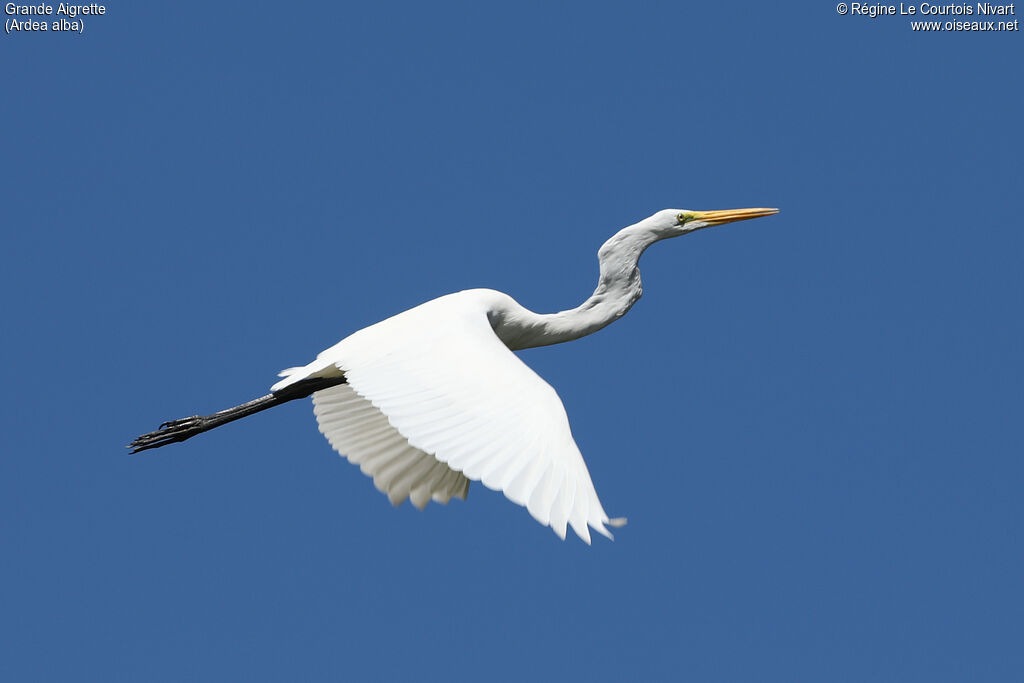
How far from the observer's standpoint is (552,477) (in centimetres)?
404

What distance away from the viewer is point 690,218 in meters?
5.95

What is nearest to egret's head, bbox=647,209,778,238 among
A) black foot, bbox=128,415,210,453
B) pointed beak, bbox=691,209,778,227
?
pointed beak, bbox=691,209,778,227

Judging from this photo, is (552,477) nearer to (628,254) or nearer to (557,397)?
(557,397)

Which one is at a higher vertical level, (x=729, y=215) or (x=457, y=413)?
(x=729, y=215)

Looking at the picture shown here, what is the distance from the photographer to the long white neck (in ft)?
18.7

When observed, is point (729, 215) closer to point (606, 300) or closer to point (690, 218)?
point (690, 218)

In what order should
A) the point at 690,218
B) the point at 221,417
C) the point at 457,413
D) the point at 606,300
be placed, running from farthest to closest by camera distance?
the point at 690,218, the point at 606,300, the point at 221,417, the point at 457,413

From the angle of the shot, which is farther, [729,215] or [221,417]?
[729,215]

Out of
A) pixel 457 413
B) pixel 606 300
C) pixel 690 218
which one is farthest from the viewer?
pixel 690 218

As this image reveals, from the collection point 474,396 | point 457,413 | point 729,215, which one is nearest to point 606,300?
point 729,215

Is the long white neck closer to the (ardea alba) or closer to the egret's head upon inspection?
the (ardea alba)

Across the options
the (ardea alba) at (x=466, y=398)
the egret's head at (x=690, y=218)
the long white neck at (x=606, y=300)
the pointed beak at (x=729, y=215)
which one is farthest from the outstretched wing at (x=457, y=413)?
the pointed beak at (x=729, y=215)

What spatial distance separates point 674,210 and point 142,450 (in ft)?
Answer: 9.51

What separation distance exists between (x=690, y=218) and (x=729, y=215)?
0.77ft
